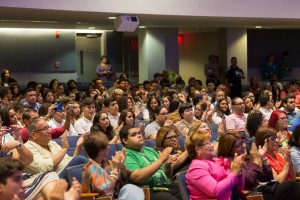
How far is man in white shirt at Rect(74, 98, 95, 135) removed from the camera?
27.6ft

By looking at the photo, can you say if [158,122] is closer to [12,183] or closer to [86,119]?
[86,119]

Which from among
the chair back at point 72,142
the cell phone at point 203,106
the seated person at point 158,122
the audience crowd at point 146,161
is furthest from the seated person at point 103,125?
the cell phone at point 203,106

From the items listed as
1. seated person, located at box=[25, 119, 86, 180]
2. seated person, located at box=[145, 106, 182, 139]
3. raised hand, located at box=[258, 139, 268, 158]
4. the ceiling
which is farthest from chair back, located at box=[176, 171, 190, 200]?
the ceiling

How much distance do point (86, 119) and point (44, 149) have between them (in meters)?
2.91

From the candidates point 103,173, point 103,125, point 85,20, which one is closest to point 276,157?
point 103,125

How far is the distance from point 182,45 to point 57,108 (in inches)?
536

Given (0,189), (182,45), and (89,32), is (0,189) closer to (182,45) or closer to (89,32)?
(89,32)

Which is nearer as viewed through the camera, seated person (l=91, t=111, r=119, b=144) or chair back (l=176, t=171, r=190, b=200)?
chair back (l=176, t=171, r=190, b=200)

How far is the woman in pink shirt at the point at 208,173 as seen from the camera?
491cm

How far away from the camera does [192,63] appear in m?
21.0

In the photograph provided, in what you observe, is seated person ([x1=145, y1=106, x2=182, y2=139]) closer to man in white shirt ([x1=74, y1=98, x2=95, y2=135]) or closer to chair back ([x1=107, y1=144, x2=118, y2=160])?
man in white shirt ([x1=74, y1=98, x2=95, y2=135])

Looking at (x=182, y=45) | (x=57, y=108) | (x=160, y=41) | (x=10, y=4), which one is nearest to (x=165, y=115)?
(x=57, y=108)

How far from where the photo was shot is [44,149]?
224 inches

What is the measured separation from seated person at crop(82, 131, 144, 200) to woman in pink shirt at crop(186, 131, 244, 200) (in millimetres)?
445
